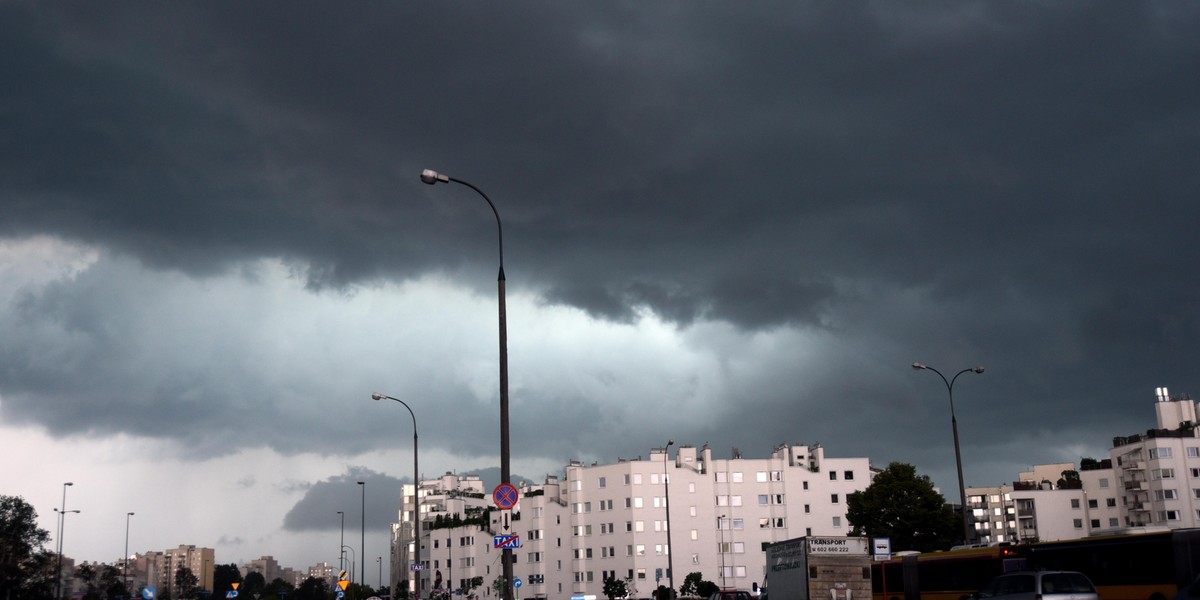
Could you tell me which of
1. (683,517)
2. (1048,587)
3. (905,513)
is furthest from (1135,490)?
(1048,587)

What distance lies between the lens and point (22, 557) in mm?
120938

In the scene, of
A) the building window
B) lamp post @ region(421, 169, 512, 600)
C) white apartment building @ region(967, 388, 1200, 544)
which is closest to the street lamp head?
lamp post @ region(421, 169, 512, 600)

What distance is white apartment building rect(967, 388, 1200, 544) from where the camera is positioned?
143 meters

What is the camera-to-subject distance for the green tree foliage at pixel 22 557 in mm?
116375

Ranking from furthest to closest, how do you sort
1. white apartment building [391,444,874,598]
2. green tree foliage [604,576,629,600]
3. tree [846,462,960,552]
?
white apartment building [391,444,874,598] < green tree foliage [604,576,629,600] < tree [846,462,960,552]

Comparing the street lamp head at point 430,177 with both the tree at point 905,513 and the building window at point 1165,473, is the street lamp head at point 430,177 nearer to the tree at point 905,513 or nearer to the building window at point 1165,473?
the tree at point 905,513

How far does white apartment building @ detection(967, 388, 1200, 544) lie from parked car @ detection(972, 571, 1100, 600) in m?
119

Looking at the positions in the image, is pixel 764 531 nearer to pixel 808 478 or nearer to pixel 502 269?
pixel 808 478

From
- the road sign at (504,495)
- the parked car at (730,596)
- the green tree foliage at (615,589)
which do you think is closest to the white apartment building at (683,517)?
the green tree foliage at (615,589)

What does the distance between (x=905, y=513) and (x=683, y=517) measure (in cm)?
4661

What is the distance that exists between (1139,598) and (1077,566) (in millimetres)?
2710

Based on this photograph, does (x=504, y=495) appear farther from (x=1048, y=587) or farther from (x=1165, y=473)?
(x=1165, y=473)

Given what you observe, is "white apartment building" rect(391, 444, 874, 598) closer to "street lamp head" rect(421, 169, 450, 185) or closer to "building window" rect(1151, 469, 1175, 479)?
"building window" rect(1151, 469, 1175, 479)

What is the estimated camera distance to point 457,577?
17538cm
